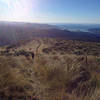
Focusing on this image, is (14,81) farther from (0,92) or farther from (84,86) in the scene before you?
(84,86)

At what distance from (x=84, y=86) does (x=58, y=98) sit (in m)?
1.32

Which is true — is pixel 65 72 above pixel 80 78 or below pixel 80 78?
above

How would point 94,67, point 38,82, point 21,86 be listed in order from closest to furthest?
point 21,86
point 38,82
point 94,67

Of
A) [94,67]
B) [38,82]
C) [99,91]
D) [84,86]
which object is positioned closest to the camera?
[99,91]

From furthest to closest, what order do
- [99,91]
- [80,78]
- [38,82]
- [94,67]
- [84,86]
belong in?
[94,67] → [80,78] → [38,82] → [84,86] → [99,91]

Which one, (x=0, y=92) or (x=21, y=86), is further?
(x=21, y=86)

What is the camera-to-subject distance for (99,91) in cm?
312

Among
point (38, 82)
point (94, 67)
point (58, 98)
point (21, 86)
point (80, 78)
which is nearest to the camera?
point (58, 98)

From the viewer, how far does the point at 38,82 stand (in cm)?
410

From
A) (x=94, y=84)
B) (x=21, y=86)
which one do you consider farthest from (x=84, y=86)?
(x=21, y=86)

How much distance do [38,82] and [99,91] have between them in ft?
6.84

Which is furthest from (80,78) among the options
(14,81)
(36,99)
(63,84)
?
(14,81)

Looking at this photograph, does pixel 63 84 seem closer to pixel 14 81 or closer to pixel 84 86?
pixel 84 86

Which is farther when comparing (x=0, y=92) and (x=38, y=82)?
(x=38, y=82)
